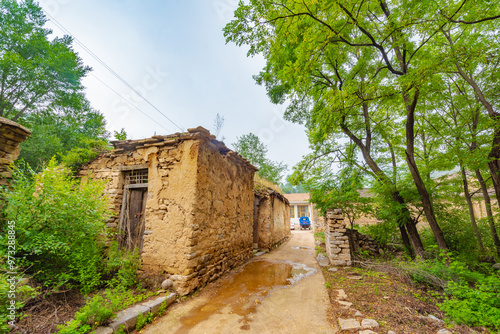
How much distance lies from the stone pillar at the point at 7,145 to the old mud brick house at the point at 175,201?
1.82 m

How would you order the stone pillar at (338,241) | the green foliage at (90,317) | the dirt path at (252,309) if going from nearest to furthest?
the green foliage at (90,317), the dirt path at (252,309), the stone pillar at (338,241)

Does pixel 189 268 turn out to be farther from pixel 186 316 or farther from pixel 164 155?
pixel 164 155

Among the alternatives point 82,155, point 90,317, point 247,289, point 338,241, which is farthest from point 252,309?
point 82,155

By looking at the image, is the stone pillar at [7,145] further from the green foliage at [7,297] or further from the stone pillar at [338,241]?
the stone pillar at [338,241]

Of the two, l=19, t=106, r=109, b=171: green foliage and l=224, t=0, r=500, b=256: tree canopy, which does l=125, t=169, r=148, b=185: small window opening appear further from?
l=224, t=0, r=500, b=256: tree canopy

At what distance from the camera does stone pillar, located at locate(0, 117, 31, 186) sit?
295 cm

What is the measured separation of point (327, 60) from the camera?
6.04 meters

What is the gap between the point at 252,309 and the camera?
3.27 meters

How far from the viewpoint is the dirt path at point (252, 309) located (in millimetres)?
2703

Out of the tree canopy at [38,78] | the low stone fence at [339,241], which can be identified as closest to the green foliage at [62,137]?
the tree canopy at [38,78]

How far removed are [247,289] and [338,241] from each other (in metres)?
3.58

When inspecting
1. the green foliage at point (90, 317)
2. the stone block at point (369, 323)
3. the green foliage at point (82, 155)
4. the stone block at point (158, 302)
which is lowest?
A: the stone block at point (369, 323)

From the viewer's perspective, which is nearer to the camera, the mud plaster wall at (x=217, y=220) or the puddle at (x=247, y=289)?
the puddle at (x=247, y=289)

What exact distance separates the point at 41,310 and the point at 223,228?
3415 millimetres
